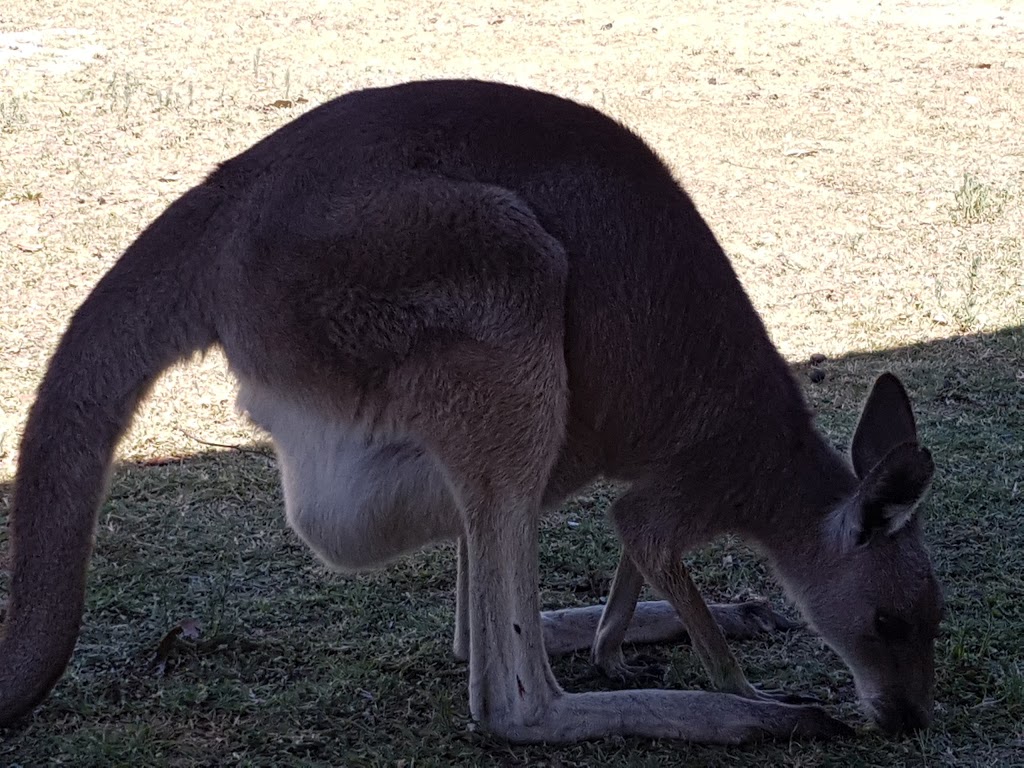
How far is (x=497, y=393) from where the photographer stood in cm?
282

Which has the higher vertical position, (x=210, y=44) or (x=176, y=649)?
(x=210, y=44)

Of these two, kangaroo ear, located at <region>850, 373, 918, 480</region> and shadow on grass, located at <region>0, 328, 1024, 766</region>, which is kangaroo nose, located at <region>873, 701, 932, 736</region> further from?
kangaroo ear, located at <region>850, 373, 918, 480</region>

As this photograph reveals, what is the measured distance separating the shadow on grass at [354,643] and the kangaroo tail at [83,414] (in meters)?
0.34

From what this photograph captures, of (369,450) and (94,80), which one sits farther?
(94,80)

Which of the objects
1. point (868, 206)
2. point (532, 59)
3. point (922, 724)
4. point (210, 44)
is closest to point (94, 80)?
point (210, 44)

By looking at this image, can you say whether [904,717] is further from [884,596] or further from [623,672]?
[623,672]

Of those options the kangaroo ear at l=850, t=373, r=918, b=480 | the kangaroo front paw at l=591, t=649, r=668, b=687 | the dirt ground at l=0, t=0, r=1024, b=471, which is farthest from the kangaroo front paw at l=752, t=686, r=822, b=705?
the dirt ground at l=0, t=0, r=1024, b=471

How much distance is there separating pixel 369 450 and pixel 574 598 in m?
1.00

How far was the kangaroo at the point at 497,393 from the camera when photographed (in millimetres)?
2807

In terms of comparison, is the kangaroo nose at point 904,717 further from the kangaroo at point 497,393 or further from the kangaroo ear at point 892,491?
the kangaroo ear at point 892,491

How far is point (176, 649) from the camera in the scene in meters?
3.28

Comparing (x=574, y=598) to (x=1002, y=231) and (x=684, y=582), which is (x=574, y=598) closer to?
(x=684, y=582)

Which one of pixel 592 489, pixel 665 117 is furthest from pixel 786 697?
pixel 665 117

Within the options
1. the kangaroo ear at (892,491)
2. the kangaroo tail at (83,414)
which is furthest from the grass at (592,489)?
the kangaroo ear at (892,491)
